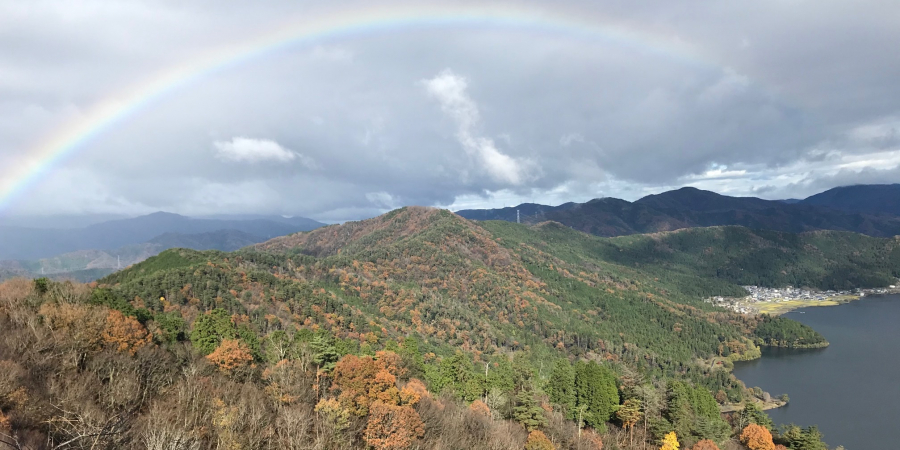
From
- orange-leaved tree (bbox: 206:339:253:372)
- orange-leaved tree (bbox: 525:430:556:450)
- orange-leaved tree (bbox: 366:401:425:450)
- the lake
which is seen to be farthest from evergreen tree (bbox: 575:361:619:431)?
the lake

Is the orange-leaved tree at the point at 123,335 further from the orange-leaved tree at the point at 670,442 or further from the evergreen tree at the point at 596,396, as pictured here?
the orange-leaved tree at the point at 670,442

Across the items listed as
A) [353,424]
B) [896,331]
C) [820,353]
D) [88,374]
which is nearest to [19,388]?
[88,374]

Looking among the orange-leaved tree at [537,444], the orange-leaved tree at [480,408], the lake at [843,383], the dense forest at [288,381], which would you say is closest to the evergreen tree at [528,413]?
the dense forest at [288,381]

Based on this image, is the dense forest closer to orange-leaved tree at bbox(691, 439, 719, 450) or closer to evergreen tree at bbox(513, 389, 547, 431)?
evergreen tree at bbox(513, 389, 547, 431)

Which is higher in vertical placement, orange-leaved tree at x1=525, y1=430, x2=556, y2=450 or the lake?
orange-leaved tree at x1=525, y1=430, x2=556, y2=450

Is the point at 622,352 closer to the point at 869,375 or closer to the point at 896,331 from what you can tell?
the point at 869,375

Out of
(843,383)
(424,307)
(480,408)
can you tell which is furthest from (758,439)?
(843,383)
